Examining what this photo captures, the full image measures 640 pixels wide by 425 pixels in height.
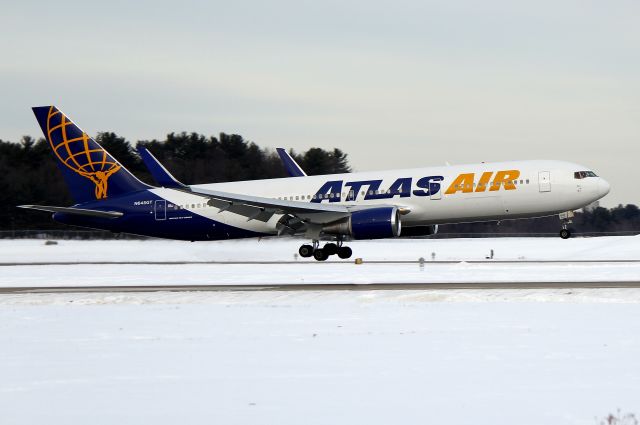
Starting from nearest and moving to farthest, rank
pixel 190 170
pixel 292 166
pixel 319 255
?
pixel 319 255 < pixel 292 166 < pixel 190 170

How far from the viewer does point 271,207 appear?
3856cm

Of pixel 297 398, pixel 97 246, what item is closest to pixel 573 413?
pixel 297 398

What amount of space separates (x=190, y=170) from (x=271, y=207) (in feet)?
216

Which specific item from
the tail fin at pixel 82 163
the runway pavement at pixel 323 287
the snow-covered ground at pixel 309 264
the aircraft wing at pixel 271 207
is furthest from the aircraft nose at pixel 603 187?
the tail fin at pixel 82 163

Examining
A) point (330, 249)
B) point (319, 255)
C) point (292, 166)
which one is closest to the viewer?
point (319, 255)

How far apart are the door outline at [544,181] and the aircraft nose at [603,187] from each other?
235cm

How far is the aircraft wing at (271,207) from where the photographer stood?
124 feet

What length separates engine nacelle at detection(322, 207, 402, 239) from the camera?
36.7m

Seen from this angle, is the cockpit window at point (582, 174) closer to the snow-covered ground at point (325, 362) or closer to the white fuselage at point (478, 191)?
the white fuselage at point (478, 191)

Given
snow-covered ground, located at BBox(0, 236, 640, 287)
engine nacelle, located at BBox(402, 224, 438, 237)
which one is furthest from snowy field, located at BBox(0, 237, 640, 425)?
engine nacelle, located at BBox(402, 224, 438, 237)

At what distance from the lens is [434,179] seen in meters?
37.9

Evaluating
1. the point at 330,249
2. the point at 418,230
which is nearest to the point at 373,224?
the point at 418,230

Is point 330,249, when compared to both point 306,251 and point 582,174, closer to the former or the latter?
point 306,251

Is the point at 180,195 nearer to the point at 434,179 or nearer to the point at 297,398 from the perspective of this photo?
the point at 434,179
